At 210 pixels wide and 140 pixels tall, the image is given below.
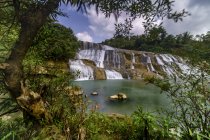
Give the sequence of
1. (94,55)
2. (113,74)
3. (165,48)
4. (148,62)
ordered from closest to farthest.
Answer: (165,48) → (113,74) → (94,55) → (148,62)

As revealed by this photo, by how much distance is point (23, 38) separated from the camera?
4.07 m

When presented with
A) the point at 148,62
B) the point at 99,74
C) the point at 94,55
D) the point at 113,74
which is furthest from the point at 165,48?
the point at 148,62

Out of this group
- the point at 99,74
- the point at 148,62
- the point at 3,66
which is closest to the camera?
the point at 3,66

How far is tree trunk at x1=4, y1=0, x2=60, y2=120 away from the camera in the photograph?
161 inches

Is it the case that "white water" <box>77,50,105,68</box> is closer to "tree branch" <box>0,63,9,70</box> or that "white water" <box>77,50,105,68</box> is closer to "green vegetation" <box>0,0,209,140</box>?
"green vegetation" <box>0,0,209,140</box>

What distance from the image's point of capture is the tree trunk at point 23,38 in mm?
4082

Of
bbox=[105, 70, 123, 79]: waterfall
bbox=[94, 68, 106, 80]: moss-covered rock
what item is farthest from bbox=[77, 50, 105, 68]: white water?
bbox=[94, 68, 106, 80]: moss-covered rock

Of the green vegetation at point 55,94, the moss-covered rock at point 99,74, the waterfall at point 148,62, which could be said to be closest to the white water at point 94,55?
the moss-covered rock at point 99,74

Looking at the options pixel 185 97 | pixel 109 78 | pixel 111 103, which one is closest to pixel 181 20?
pixel 185 97

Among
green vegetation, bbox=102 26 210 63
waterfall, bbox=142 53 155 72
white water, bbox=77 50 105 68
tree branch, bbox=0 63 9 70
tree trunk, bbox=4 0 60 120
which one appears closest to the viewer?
tree branch, bbox=0 63 9 70

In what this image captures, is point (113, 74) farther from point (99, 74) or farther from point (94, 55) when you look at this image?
point (94, 55)

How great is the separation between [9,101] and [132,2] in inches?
131

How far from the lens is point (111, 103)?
16.5m

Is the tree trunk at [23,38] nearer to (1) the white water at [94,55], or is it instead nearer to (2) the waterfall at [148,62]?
(1) the white water at [94,55]
